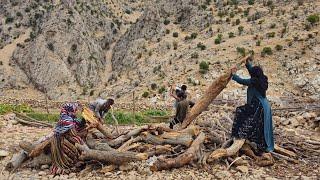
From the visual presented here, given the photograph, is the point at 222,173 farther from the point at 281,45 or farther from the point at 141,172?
the point at 281,45

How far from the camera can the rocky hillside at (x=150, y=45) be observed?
1018 inches

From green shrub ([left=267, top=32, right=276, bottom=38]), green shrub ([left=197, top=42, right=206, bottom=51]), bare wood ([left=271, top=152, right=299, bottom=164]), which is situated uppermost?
green shrub ([left=267, top=32, right=276, bottom=38])

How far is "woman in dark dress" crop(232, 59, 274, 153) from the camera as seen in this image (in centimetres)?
755

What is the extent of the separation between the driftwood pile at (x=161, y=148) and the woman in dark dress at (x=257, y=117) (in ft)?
0.60

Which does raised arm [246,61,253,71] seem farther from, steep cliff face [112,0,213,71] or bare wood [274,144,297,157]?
steep cliff face [112,0,213,71]

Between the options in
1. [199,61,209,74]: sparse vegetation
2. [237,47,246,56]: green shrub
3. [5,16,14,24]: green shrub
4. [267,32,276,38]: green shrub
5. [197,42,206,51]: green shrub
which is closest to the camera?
[199,61,209,74]: sparse vegetation

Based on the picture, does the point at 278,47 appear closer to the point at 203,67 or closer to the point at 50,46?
the point at 203,67

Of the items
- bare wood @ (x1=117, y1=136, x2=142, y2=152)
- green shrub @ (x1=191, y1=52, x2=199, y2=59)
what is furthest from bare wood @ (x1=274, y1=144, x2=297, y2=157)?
green shrub @ (x1=191, y1=52, x2=199, y2=59)

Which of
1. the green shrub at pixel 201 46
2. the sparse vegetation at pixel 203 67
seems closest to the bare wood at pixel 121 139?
the sparse vegetation at pixel 203 67

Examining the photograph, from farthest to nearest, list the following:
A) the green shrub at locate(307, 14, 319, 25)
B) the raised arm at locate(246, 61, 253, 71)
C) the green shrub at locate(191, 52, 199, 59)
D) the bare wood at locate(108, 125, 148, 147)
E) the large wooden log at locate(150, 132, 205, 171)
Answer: the green shrub at locate(191, 52, 199, 59), the green shrub at locate(307, 14, 319, 25), the bare wood at locate(108, 125, 148, 147), the raised arm at locate(246, 61, 253, 71), the large wooden log at locate(150, 132, 205, 171)

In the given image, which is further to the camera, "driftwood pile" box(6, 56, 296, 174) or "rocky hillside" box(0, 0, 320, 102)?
"rocky hillside" box(0, 0, 320, 102)

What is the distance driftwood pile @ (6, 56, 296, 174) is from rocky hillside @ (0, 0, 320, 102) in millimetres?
13021

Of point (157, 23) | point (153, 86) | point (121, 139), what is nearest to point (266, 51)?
point (153, 86)

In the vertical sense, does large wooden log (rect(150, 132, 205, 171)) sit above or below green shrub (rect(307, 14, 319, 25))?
below
